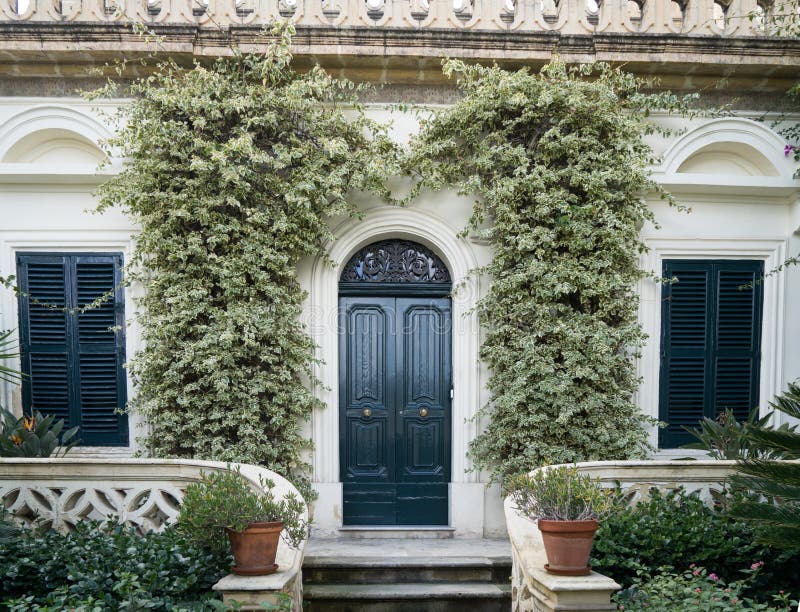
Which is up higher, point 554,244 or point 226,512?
point 554,244

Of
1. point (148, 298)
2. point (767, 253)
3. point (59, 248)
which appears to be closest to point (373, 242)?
point (148, 298)

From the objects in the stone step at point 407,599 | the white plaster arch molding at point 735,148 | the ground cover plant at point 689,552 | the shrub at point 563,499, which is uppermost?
the white plaster arch molding at point 735,148


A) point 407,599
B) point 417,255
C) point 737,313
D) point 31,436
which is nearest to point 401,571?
point 407,599

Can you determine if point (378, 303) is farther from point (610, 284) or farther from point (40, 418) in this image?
point (40, 418)

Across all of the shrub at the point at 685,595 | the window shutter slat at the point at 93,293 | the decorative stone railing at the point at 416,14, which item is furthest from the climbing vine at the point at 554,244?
the window shutter slat at the point at 93,293

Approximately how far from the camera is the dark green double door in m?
6.75

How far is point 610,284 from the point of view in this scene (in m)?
6.22

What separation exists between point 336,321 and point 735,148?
15.3 ft

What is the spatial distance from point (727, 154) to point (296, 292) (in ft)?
16.1

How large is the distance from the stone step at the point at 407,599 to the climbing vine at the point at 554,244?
126 centimetres

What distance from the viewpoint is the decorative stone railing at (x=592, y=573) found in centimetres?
351

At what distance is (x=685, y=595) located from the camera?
157 inches

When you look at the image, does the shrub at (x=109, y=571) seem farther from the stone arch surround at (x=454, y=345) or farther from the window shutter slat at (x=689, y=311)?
the window shutter slat at (x=689, y=311)

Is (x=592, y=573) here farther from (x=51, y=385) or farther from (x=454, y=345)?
(x=51, y=385)
